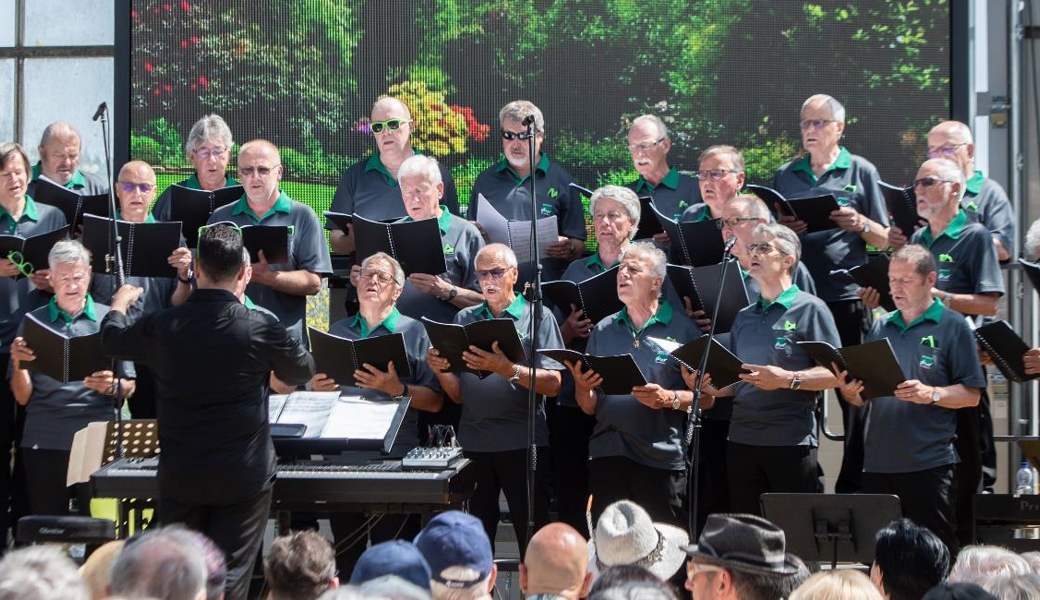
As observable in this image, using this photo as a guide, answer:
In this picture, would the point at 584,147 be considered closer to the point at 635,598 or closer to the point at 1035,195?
the point at 1035,195

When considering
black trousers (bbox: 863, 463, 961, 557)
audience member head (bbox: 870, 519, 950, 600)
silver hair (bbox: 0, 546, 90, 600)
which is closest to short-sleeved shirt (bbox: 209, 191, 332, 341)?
black trousers (bbox: 863, 463, 961, 557)

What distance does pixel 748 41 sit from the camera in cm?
742

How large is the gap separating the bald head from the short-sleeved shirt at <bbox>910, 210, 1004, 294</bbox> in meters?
3.40

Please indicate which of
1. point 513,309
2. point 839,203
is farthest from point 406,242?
point 839,203

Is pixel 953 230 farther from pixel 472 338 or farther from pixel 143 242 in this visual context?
pixel 143 242

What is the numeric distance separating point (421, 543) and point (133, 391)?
3.42 metres

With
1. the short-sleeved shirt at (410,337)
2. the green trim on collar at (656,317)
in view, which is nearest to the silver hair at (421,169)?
the short-sleeved shirt at (410,337)

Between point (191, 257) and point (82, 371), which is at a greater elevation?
point (191, 257)

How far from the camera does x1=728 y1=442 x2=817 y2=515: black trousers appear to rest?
6043 mm

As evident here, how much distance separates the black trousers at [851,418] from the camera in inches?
260

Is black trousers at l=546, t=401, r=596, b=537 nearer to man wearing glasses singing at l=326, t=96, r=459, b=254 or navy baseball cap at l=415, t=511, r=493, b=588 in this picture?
man wearing glasses singing at l=326, t=96, r=459, b=254

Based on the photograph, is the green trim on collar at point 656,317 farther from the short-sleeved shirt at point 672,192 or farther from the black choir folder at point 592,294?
the short-sleeved shirt at point 672,192

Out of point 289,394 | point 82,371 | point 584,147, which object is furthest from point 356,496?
point 584,147

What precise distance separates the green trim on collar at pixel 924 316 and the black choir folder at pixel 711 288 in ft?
2.25
